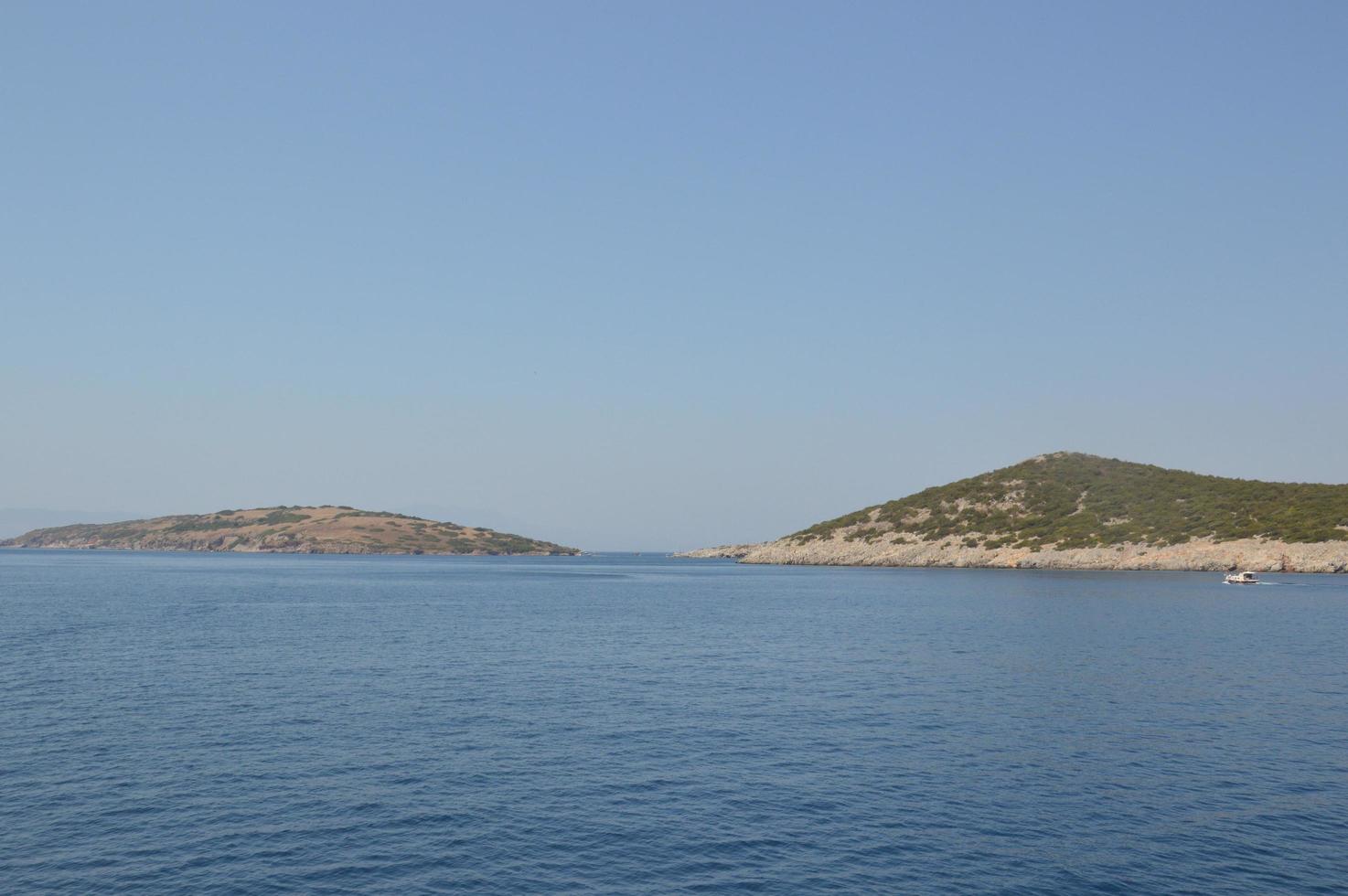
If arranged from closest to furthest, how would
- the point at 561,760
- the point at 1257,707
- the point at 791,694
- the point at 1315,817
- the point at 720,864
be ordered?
the point at 720,864
the point at 1315,817
the point at 561,760
the point at 1257,707
the point at 791,694

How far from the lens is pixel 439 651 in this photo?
3000 inches

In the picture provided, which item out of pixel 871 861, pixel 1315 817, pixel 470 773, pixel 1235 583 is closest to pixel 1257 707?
pixel 1315 817

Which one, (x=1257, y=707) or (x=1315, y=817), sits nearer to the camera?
(x=1315, y=817)

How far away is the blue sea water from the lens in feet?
96.1

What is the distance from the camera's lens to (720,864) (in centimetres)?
2953

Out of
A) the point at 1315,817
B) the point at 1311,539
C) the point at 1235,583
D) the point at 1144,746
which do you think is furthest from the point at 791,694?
the point at 1311,539

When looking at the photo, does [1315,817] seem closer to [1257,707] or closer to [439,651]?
[1257,707]

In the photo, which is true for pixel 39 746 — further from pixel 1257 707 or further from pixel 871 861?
pixel 1257 707

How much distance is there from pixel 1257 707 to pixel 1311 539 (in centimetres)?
16537

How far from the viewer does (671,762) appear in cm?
4150

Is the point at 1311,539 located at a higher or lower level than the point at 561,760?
higher

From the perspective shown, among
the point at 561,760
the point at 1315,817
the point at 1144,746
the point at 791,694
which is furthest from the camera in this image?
the point at 791,694

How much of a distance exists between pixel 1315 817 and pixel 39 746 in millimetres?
53552

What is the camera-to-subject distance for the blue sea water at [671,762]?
96.1ft
